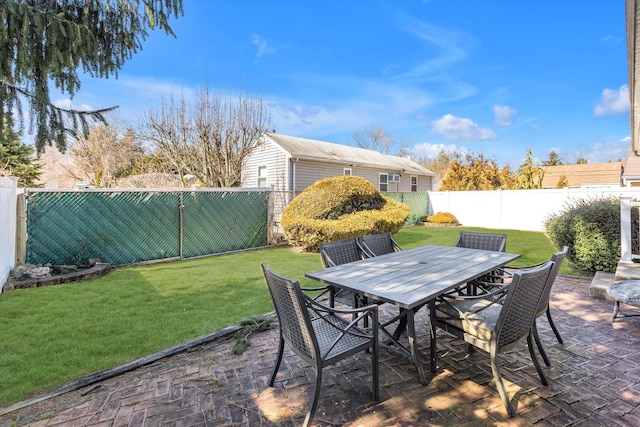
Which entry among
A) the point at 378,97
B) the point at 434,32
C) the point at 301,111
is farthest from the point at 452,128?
the point at 434,32

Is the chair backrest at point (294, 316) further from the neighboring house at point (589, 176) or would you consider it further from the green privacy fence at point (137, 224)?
the neighboring house at point (589, 176)

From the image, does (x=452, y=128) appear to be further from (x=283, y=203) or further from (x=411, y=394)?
(x=411, y=394)

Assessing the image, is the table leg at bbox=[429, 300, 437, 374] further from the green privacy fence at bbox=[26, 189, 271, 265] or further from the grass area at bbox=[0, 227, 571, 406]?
the green privacy fence at bbox=[26, 189, 271, 265]

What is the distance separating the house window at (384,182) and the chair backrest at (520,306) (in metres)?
14.9

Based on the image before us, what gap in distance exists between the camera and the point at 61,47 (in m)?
2.71

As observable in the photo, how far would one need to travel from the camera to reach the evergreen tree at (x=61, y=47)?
253cm

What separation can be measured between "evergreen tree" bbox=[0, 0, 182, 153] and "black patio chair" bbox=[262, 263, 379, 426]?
269cm

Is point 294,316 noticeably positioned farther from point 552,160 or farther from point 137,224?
point 552,160

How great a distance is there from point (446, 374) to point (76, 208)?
730 cm

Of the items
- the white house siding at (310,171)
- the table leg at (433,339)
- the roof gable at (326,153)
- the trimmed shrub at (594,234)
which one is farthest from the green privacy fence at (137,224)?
the trimmed shrub at (594,234)

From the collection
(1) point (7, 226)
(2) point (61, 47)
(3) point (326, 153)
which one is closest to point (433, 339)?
(2) point (61, 47)

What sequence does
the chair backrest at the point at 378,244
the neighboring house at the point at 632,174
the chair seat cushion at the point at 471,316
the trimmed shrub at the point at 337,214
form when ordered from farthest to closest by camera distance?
1. the neighboring house at the point at 632,174
2. the trimmed shrub at the point at 337,214
3. the chair backrest at the point at 378,244
4. the chair seat cushion at the point at 471,316

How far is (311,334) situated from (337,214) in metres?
6.96

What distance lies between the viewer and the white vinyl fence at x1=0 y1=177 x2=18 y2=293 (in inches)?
183
